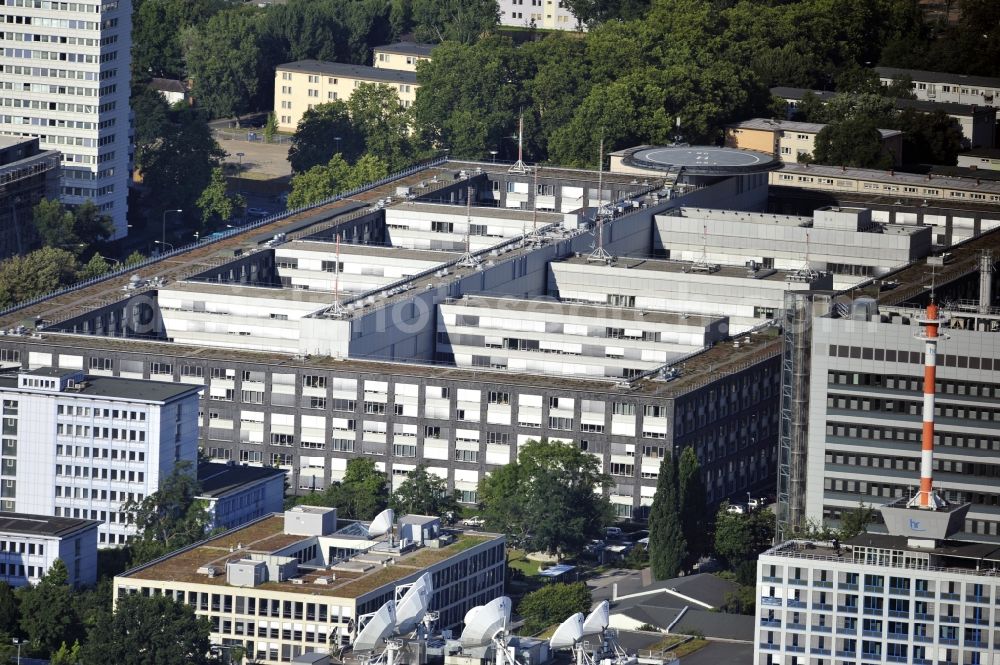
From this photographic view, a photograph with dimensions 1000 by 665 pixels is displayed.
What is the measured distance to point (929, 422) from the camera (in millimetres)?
170750

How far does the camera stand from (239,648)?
563ft

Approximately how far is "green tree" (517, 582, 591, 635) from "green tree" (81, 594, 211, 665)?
21900mm

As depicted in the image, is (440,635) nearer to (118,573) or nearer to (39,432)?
(118,573)

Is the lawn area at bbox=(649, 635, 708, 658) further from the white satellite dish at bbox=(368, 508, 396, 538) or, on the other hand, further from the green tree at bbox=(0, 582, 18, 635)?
the green tree at bbox=(0, 582, 18, 635)

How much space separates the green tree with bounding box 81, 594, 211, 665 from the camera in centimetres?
16750

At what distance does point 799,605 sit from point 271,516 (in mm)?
39362

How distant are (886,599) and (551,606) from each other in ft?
93.8

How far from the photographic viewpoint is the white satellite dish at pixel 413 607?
526 ft

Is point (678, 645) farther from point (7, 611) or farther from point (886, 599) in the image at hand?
point (7, 611)

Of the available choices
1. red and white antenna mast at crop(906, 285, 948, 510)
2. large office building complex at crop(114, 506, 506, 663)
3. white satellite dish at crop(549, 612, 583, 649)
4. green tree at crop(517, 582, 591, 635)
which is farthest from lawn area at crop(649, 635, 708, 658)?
red and white antenna mast at crop(906, 285, 948, 510)

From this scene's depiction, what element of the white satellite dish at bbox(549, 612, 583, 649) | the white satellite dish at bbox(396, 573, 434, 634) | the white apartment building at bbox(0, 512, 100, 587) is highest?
the white satellite dish at bbox(396, 573, 434, 634)

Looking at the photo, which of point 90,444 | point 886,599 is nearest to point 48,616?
point 90,444

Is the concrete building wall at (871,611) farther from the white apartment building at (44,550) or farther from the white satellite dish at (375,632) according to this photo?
the white apartment building at (44,550)

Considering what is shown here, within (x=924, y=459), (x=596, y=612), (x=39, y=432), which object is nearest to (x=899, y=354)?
(x=924, y=459)
